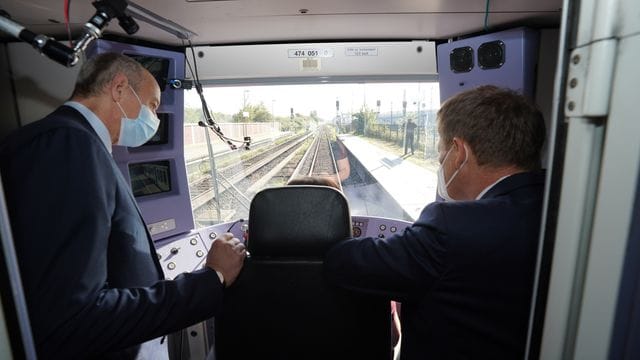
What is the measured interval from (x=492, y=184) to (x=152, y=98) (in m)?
1.40

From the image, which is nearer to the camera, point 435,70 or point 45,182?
point 45,182

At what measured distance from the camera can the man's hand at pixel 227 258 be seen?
3.85ft

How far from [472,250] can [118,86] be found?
136cm

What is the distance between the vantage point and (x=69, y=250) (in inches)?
31.7

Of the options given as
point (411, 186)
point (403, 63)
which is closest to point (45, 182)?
point (403, 63)

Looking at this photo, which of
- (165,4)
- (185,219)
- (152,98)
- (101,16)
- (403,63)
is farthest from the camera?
(185,219)

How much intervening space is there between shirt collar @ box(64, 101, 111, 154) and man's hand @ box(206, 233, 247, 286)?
536 mm

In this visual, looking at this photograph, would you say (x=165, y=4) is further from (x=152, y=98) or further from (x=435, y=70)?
(x=435, y=70)

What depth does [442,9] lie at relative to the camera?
172 cm

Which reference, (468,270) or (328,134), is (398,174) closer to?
(328,134)

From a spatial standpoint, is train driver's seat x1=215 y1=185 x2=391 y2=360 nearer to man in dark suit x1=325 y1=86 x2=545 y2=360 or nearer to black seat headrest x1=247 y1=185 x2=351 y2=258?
black seat headrest x1=247 y1=185 x2=351 y2=258

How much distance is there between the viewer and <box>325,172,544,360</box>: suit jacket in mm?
910

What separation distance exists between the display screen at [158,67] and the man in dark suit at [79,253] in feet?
4.28

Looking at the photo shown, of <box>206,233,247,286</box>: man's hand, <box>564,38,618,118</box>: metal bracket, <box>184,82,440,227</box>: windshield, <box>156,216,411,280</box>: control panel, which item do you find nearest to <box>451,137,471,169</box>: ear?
<box>564,38,618,118</box>: metal bracket
